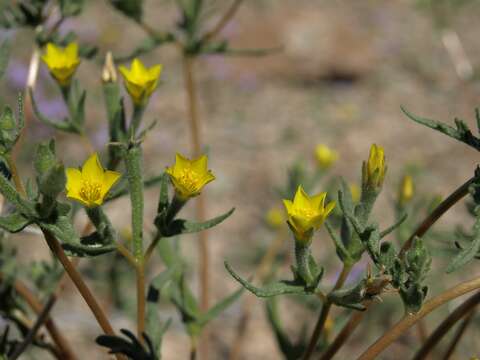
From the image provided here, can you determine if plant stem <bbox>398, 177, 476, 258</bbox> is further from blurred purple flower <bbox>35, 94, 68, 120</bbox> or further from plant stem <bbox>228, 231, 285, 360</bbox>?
blurred purple flower <bbox>35, 94, 68, 120</bbox>

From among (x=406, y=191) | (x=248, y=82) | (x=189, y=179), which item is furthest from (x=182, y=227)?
(x=248, y=82)

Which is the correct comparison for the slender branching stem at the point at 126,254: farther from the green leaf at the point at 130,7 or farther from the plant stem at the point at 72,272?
the green leaf at the point at 130,7

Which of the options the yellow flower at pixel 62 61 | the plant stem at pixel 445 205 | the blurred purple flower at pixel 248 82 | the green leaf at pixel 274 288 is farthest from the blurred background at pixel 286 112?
the green leaf at pixel 274 288

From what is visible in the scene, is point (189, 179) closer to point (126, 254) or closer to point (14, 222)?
point (126, 254)

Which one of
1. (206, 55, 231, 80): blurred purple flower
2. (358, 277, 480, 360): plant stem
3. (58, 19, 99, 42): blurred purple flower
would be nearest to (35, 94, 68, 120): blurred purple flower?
(58, 19, 99, 42): blurred purple flower

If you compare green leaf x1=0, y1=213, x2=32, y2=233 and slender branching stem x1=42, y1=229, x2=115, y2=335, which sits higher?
green leaf x1=0, y1=213, x2=32, y2=233

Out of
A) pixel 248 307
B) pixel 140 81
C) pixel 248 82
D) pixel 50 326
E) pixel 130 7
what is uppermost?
pixel 130 7
